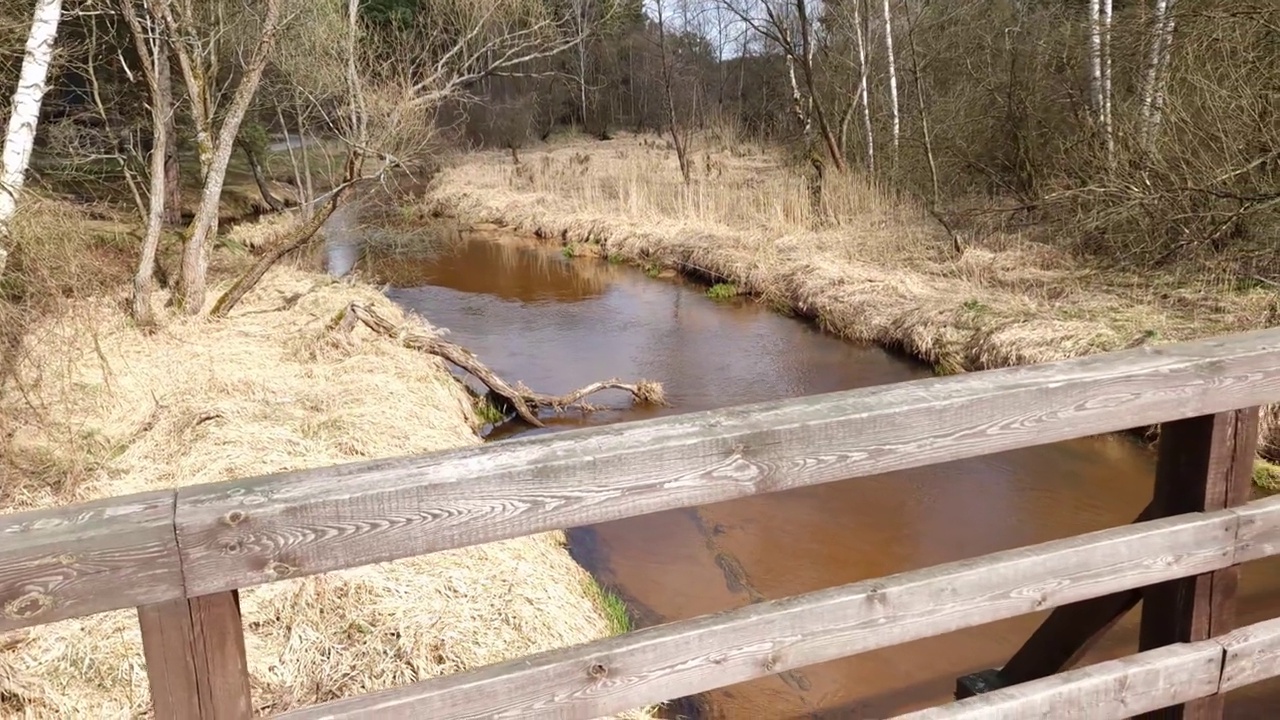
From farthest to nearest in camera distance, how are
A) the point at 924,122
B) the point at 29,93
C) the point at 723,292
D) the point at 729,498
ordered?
the point at 723,292 < the point at 924,122 < the point at 29,93 < the point at 729,498

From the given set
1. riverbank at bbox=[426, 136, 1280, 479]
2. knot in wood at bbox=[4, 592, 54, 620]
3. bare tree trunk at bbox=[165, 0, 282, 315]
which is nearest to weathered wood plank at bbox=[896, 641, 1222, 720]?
knot in wood at bbox=[4, 592, 54, 620]

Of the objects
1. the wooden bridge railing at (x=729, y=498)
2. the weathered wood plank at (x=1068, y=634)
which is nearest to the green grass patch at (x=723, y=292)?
the weathered wood plank at (x=1068, y=634)

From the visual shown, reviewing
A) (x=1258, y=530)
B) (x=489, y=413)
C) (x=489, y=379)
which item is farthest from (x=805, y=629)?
(x=489, y=413)

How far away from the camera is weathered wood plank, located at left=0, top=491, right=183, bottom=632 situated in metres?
1.44

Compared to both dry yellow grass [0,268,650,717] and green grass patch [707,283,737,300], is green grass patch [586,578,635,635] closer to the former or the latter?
dry yellow grass [0,268,650,717]

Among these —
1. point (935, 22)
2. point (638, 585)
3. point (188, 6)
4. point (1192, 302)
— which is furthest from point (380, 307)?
point (935, 22)

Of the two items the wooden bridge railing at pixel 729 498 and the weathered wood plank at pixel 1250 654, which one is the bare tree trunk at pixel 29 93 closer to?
the wooden bridge railing at pixel 729 498

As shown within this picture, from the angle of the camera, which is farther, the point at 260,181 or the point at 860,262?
the point at 260,181

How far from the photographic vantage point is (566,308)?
44.9ft

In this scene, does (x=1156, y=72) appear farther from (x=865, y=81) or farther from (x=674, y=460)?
(x=674, y=460)

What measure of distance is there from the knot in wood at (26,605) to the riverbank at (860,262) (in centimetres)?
739

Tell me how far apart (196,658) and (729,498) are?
3.12 ft

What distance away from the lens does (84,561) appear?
4.75ft

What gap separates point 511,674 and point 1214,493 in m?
1.59
